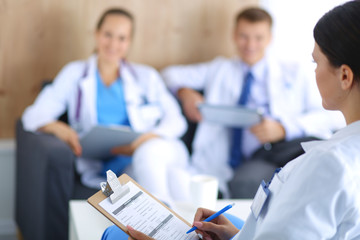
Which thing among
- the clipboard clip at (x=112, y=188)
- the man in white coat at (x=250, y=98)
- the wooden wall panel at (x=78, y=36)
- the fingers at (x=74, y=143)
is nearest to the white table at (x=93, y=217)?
the clipboard clip at (x=112, y=188)

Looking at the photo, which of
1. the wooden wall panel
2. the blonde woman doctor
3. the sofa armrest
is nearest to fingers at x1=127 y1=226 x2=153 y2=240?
the sofa armrest

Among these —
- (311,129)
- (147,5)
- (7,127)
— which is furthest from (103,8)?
(311,129)

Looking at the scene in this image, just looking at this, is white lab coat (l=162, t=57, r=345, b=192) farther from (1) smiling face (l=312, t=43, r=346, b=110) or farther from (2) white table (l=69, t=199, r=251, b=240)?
(1) smiling face (l=312, t=43, r=346, b=110)

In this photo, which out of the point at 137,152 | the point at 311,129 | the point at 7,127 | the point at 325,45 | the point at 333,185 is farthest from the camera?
the point at 7,127

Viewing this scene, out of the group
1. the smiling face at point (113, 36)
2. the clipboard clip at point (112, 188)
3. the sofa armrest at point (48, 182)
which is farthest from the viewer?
the smiling face at point (113, 36)

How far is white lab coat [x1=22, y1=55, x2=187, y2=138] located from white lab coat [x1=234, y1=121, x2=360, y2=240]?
66.7 inches

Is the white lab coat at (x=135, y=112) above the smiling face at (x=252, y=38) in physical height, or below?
below

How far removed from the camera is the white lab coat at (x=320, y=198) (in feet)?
3.18

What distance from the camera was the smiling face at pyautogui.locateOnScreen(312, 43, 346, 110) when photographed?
1.10 metres

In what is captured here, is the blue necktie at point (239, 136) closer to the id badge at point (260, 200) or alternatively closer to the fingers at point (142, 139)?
the fingers at point (142, 139)

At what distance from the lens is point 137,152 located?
2.48m

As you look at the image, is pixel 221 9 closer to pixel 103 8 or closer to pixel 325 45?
pixel 103 8

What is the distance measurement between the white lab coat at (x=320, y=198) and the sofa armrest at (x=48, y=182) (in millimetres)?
1414

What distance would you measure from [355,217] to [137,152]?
1.56 meters
